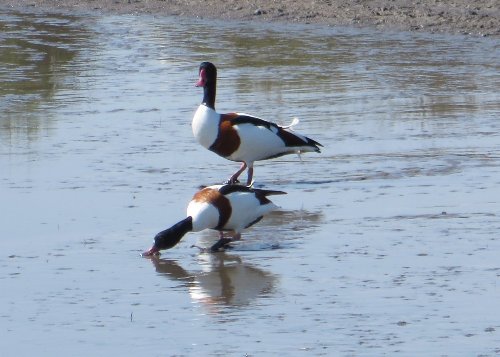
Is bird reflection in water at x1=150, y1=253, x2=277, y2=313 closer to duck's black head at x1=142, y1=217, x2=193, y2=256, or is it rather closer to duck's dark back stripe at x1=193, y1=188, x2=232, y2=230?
duck's black head at x1=142, y1=217, x2=193, y2=256

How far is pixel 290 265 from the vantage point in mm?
8102

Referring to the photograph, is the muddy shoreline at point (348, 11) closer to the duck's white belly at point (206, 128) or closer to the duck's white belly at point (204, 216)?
the duck's white belly at point (206, 128)

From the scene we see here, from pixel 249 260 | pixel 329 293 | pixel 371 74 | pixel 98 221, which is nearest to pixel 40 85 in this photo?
pixel 371 74

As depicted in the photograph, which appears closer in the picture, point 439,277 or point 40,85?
point 439,277

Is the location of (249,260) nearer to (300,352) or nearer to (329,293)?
(329,293)

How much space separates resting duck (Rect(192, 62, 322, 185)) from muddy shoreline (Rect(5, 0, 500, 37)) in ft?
22.2

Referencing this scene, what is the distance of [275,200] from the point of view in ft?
32.4

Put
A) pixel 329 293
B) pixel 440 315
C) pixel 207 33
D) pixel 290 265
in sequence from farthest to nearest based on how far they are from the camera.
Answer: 1. pixel 207 33
2. pixel 290 265
3. pixel 329 293
4. pixel 440 315

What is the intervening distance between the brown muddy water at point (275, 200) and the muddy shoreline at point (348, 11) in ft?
2.05

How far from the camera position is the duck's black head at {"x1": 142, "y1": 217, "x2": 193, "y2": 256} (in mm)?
8438

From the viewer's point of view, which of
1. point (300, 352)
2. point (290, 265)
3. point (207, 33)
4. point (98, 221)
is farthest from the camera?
point (207, 33)

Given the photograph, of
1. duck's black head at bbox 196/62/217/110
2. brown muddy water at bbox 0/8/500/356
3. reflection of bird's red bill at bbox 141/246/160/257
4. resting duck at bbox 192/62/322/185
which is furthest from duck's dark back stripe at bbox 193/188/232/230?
duck's black head at bbox 196/62/217/110

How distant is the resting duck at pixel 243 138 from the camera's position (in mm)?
10438

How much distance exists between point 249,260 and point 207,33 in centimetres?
1018
